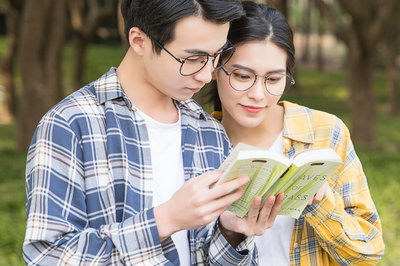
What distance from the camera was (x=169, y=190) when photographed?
1750 mm

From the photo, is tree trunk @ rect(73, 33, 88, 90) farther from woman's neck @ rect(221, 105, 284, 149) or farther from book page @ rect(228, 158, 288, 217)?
book page @ rect(228, 158, 288, 217)

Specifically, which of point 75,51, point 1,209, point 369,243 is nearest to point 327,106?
point 75,51

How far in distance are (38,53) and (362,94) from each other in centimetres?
517

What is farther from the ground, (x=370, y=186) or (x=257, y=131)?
(x=257, y=131)

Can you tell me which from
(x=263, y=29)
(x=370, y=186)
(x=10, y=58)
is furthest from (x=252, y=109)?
A: (x=10, y=58)

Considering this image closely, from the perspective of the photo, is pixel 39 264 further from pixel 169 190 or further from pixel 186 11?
pixel 186 11

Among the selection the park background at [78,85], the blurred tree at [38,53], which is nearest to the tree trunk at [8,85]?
the park background at [78,85]

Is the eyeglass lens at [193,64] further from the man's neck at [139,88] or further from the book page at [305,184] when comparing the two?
the book page at [305,184]

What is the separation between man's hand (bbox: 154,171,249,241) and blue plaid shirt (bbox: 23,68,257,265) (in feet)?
0.13

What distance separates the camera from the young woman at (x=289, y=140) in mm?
2033

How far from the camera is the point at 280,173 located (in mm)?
1539

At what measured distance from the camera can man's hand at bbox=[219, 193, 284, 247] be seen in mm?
1664

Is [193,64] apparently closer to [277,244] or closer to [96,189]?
[96,189]

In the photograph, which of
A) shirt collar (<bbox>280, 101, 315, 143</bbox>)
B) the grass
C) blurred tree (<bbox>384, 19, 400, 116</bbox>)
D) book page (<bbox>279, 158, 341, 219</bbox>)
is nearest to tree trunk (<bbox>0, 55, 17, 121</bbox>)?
the grass
